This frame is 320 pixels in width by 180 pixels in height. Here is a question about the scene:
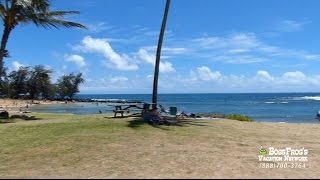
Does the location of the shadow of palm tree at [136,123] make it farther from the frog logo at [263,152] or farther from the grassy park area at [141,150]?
the frog logo at [263,152]

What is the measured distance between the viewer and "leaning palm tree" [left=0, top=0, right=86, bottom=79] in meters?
22.7

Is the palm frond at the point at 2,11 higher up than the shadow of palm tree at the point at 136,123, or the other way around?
the palm frond at the point at 2,11

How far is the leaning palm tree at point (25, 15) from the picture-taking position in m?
22.7

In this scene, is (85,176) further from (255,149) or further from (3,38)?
(3,38)

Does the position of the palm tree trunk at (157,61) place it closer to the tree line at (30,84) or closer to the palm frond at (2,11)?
the palm frond at (2,11)

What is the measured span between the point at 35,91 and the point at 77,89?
12.5 meters

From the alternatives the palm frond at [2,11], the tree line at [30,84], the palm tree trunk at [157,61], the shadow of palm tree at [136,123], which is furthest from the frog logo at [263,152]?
the tree line at [30,84]

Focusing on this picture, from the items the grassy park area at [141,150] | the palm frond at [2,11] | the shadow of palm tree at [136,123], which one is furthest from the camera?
the palm frond at [2,11]

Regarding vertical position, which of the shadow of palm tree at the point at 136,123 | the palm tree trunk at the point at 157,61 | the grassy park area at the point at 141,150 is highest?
the palm tree trunk at the point at 157,61

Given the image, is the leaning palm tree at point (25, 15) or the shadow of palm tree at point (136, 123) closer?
the shadow of palm tree at point (136, 123)

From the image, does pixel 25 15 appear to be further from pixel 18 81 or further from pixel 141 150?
pixel 18 81

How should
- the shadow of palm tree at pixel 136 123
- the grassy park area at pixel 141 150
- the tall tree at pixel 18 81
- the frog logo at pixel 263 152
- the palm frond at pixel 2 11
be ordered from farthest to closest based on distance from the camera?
the tall tree at pixel 18 81
the palm frond at pixel 2 11
the shadow of palm tree at pixel 136 123
the frog logo at pixel 263 152
the grassy park area at pixel 141 150

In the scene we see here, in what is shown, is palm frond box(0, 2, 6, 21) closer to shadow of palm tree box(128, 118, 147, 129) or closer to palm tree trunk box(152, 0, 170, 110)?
palm tree trunk box(152, 0, 170, 110)

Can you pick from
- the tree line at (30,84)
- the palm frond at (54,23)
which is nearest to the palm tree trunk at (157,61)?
the palm frond at (54,23)
